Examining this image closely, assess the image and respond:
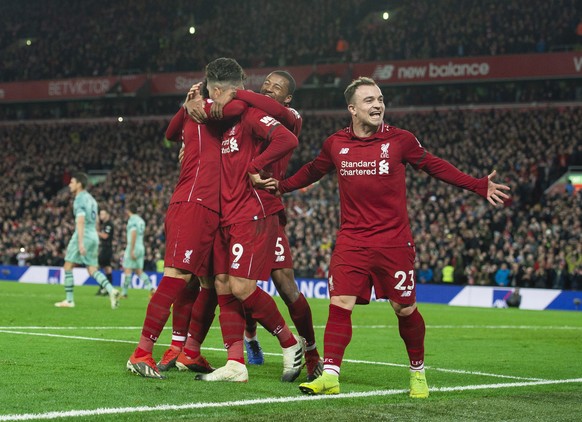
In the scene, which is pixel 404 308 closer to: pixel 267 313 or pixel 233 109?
pixel 267 313

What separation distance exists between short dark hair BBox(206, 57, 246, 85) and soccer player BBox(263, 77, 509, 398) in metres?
1.00

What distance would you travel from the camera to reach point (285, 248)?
26.4 feet

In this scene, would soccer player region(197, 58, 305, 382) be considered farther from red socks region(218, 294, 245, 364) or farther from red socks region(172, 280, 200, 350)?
red socks region(172, 280, 200, 350)

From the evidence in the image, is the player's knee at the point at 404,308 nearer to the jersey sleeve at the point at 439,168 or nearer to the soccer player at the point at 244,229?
the jersey sleeve at the point at 439,168

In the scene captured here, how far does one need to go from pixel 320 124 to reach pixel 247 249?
35867mm

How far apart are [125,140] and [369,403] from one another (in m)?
42.2

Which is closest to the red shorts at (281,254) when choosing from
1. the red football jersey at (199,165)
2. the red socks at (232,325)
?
the red socks at (232,325)

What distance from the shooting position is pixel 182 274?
7.50 m

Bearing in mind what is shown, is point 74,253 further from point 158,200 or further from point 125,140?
point 125,140

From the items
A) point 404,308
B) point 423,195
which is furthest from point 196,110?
point 423,195

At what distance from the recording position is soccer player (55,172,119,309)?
1650 cm

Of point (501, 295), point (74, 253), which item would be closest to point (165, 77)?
point (501, 295)

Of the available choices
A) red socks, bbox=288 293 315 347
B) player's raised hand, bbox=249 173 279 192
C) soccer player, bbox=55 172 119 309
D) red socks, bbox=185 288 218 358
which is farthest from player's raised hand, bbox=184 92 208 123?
soccer player, bbox=55 172 119 309

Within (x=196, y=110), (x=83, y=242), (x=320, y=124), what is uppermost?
(x=320, y=124)
